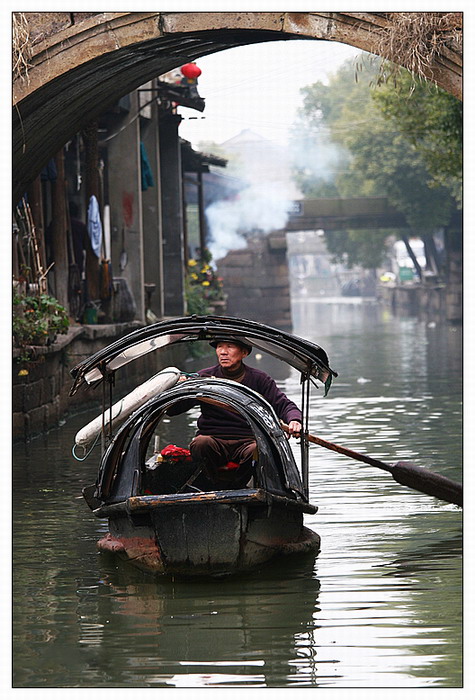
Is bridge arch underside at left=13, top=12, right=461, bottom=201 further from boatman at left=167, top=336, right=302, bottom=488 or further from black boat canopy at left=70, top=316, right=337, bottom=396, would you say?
boatman at left=167, top=336, right=302, bottom=488

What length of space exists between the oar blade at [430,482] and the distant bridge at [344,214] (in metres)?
37.2

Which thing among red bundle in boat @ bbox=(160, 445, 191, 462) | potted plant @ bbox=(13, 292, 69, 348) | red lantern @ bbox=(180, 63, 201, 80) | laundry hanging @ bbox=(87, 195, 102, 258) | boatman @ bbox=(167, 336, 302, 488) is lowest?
red bundle in boat @ bbox=(160, 445, 191, 462)

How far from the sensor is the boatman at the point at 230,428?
820 centimetres

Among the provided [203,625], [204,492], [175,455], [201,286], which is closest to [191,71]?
[201,286]

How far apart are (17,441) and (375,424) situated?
165 inches

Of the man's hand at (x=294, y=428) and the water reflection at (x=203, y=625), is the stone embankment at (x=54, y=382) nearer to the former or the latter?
the man's hand at (x=294, y=428)

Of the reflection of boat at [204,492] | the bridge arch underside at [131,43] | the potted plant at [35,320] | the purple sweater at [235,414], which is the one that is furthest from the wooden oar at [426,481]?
the potted plant at [35,320]

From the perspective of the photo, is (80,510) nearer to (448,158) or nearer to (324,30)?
(324,30)

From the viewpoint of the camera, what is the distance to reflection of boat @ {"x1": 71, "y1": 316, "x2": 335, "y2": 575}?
7.32 meters

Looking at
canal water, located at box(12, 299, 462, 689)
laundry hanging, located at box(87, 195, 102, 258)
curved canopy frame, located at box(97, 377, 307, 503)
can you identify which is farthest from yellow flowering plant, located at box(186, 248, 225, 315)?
curved canopy frame, located at box(97, 377, 307, 503)

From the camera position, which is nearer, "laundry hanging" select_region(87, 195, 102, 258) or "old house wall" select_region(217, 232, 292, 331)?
"laundry hanging" select_region(87, 195, 102, 258)

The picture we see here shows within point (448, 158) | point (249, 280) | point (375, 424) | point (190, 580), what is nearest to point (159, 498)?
point (190, 580)

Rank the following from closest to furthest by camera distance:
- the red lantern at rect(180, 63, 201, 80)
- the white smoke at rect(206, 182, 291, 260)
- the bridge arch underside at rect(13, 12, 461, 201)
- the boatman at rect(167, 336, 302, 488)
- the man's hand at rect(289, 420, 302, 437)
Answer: the man's hand at rect(289, 420, 302, 437) < the boatman at rect(167, 336, 302, 488) < the bridge arch underside at rect(13, 12, 461, 201) < the red lantern at rect(180, 63, 201, 80) < the white smoke at rect(206, 182, 291, 260)

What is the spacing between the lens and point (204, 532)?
24.1ft
